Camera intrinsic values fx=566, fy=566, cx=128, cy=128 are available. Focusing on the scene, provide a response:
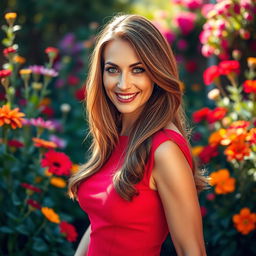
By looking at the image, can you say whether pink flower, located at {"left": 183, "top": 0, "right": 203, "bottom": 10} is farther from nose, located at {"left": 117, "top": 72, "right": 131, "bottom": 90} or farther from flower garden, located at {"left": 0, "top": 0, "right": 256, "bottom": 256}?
nose, located at {"left": 117, "top": 72, "right": 131, "bottom": 90}

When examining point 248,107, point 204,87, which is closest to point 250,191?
point 248,107

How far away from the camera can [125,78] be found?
6.77ft

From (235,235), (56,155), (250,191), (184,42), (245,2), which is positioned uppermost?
(245,2)

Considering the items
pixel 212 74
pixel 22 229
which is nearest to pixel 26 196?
pixel 22 229

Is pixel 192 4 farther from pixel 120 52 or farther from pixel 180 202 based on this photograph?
pixel 180 202

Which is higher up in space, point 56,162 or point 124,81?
point 124,81

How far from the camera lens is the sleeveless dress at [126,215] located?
1.96 meters

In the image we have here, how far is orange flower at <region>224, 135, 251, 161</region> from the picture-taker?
9.62 ft

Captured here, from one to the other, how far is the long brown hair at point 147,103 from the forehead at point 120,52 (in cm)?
2

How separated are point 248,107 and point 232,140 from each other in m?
0.50

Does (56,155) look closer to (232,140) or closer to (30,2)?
(232,140)

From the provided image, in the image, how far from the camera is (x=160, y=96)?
2150 millimetres

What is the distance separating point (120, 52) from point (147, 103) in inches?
9.1

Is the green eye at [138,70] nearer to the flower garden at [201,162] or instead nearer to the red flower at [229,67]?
the flower garden at [201,162]
